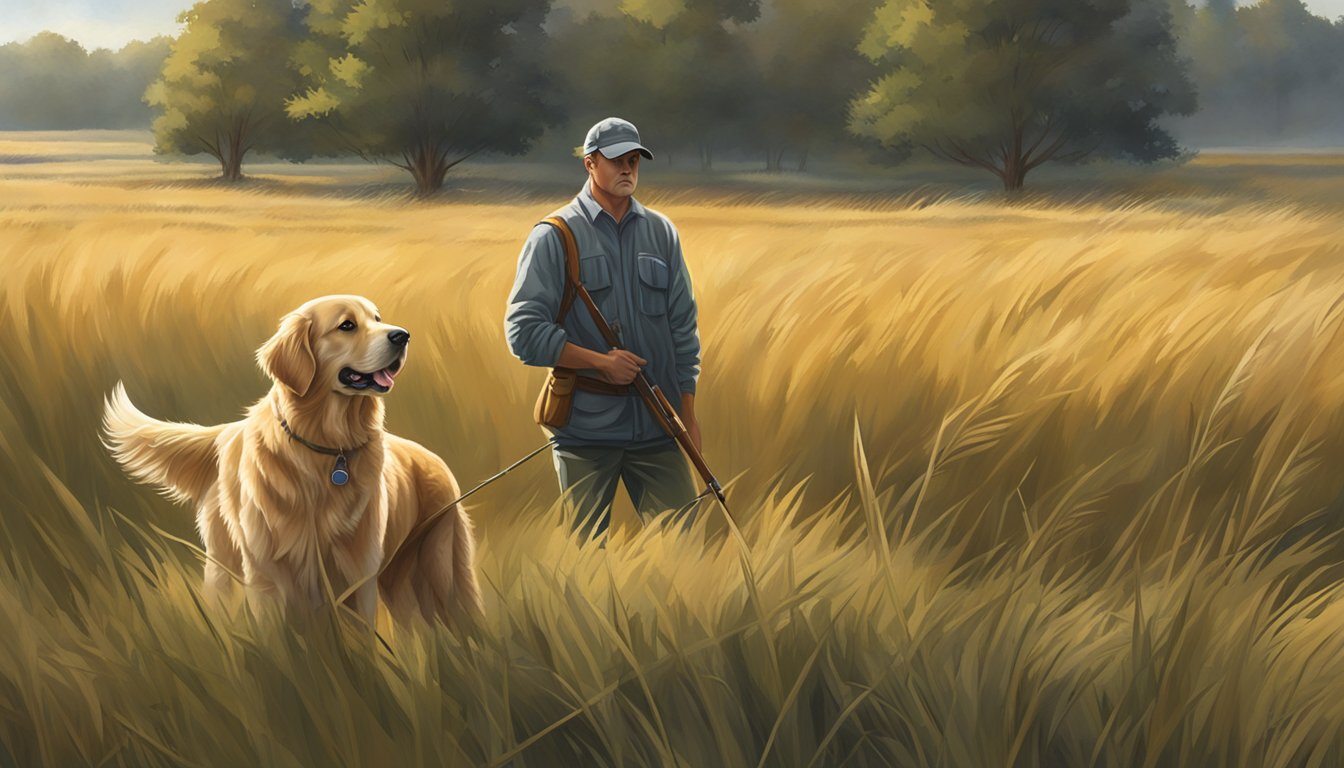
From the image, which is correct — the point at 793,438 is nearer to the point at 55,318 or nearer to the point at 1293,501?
the point at 1293,501

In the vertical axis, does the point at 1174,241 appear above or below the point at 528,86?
below

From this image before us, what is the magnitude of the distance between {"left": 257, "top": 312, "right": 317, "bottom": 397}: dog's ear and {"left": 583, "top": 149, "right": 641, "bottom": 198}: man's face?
1074mm

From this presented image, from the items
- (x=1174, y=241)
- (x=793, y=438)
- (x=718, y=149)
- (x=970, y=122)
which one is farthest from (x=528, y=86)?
(x=793, y=438)

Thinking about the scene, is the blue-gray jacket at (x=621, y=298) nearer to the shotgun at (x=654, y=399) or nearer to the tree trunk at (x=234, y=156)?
the shotgun at (x=654, y=399)

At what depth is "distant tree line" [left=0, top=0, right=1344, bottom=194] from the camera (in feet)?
110

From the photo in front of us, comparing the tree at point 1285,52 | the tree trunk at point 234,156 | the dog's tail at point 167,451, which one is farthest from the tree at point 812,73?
the dog's tail at point 167,451

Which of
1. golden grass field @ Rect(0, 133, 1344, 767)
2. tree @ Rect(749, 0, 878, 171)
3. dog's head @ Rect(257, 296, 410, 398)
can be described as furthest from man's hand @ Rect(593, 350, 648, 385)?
tree @ Rect(749, 0, 878, 171)

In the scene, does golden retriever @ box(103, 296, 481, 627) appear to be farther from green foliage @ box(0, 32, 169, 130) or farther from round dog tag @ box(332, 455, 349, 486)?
green foliage @ box(0, 32, 169, 130)

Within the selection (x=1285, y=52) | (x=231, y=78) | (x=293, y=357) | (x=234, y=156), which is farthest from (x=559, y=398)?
(x=1285, y=52)

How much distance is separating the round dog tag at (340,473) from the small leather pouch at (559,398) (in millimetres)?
870

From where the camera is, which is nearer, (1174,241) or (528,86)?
(1174,241)

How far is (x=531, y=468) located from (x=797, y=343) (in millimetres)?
1147

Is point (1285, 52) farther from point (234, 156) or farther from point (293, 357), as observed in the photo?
point (293, 357)

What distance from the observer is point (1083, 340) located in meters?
4.52
